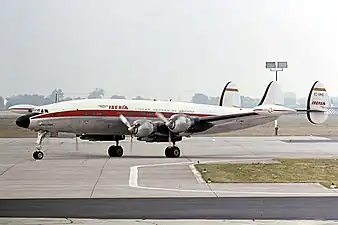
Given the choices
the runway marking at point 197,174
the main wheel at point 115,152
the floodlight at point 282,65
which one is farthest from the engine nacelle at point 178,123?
the floodlight at point 282,65

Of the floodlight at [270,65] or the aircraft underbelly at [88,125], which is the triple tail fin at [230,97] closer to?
the aircraft underbelly at [88,125]

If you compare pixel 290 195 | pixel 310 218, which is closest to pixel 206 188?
pixel 290 195

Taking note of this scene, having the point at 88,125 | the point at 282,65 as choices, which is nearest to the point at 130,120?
the point at 88,125

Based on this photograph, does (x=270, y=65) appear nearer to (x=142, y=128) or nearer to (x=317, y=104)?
(x=317, y=104)

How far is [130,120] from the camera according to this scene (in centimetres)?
3297

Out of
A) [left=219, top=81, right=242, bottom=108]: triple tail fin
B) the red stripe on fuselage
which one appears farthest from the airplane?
[left=219, top=81, right=242, bottom=108]: triple tail fin

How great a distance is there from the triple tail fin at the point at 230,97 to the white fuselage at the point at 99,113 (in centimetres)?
582

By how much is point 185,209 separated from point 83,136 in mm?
20228

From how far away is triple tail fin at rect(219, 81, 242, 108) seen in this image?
40656 millimetres

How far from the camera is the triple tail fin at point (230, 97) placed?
40656 millimetres

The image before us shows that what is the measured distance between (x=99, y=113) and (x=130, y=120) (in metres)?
1.48

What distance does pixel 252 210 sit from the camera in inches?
543

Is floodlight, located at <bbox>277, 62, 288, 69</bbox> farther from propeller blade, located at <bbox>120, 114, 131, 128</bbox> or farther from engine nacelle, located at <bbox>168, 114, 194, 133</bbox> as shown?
propeller blade, located at <bbox>120, 114, 131, 128</bbox>

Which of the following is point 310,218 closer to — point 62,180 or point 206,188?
point 206,188
